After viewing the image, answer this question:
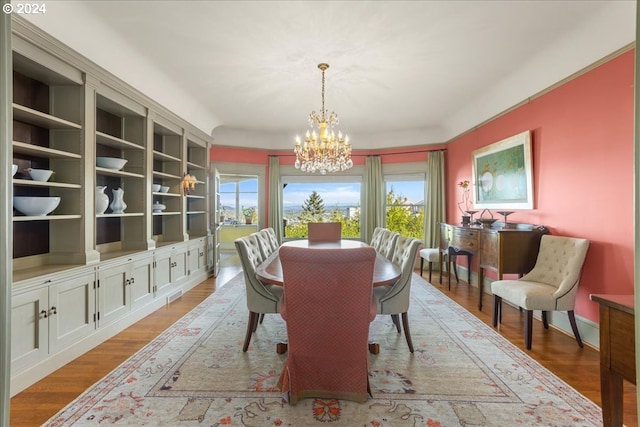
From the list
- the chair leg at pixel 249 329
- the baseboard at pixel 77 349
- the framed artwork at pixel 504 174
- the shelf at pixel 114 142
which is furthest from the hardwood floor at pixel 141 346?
the shelf at pixel 114 142

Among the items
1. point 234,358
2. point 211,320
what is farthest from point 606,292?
point 211,320

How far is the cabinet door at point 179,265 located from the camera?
4.30m

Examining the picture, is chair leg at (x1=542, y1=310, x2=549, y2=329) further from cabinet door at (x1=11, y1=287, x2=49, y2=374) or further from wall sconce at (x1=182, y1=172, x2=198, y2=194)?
wall sconce at (x1=182, y1=172, x2=198, y2=194)

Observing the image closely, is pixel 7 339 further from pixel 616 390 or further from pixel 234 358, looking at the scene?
pixel 616 390

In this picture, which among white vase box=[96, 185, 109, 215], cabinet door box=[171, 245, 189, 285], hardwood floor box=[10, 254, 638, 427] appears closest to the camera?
hardwood floor box=[10, 254, 638, 427]

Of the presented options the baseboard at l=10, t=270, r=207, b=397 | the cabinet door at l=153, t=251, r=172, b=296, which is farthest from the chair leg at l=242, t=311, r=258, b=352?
the cabinet door at l=153, t=251, r=172, b=296

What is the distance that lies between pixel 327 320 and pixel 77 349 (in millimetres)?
2293

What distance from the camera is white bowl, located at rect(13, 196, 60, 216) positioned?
92.3 inches

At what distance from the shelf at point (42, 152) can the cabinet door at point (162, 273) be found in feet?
5.16

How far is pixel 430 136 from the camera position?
20.4 ft

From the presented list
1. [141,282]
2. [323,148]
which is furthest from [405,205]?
[141,282]

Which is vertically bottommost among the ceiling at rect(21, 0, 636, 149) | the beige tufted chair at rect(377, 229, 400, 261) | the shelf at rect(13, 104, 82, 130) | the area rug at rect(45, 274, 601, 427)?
the area rug at rect(45, 274, 601, 427)

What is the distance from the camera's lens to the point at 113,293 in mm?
3062

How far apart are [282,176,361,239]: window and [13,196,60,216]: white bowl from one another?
4688 millimetres
